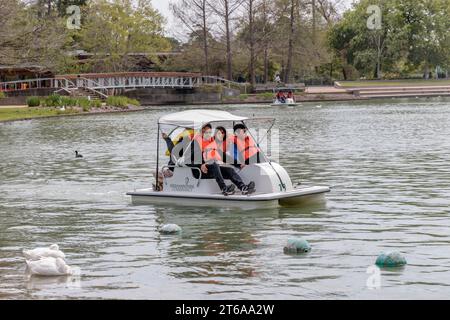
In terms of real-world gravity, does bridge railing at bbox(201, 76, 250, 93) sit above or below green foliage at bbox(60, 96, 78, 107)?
above

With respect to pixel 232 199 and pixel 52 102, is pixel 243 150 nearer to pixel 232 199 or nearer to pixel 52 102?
pixel 232 199

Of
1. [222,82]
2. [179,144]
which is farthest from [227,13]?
[179,144]

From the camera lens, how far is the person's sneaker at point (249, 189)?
21438 millimetres

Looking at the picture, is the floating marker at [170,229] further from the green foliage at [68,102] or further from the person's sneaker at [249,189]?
the green foliage at [68,102]

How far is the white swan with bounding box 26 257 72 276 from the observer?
50.7ft

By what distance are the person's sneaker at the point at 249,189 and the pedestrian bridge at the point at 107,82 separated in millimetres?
76833

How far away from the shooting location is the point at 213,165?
21859 mm

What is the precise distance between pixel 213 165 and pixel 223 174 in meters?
0.32

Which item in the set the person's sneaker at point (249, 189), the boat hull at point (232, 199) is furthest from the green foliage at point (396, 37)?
the person's sneaker at point (249, 189)

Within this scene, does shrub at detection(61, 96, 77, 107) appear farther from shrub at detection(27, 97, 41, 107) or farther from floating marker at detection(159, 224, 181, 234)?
floating marker at detection(159, 224, 181, 234)

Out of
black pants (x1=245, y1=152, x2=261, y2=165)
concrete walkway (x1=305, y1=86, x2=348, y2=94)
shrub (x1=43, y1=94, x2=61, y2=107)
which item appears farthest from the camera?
concrete walkway (x1=305, y1=86, x2=348, y2=94)

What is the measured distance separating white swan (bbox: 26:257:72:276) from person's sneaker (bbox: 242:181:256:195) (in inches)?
252

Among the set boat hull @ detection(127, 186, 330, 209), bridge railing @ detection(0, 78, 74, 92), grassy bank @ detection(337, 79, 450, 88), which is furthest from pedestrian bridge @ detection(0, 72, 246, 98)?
boat hull @ detection(127, 186, 330, 209)

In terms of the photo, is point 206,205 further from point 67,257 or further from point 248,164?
point 67,257
